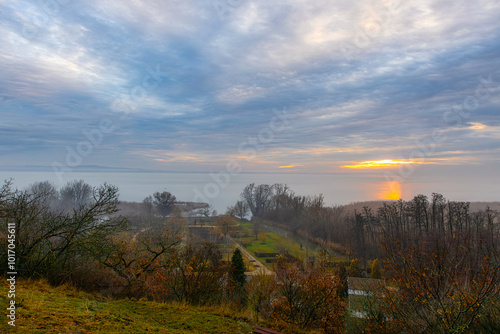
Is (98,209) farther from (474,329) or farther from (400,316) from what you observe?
(474,329)

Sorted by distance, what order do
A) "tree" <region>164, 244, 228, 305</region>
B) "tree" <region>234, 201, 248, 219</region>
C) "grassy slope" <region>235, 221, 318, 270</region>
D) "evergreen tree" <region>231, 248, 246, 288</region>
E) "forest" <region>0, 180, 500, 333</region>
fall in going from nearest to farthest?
"forest" <region>0, 180, 500, 333</region> → "tree" <region>164, 244, 228, 305</region> → "evergreen tree" <region>231, 248, 246, 288</region> → "grassy slope" <region>235, 221, 318, 270</region> → "tree" <region>234, 201, 248, 219</region>

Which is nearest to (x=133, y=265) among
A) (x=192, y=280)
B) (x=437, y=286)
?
(x=192, y=280)

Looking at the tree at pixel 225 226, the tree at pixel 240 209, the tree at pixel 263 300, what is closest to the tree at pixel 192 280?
the tree at pixel 263 300

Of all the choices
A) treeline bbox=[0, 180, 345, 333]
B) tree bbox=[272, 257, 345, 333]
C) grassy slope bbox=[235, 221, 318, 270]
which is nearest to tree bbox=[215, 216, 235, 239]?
grassy slope bbox=[235, 221, 318, 270]

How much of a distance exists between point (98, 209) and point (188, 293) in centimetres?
568

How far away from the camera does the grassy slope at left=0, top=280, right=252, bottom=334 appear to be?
19.2 ft

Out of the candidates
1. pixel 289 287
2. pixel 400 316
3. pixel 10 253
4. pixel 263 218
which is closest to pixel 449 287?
pixel 400 316

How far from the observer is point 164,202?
70.5 meters

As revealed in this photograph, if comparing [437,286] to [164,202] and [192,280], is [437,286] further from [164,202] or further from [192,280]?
[164,202]

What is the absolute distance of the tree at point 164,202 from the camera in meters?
69.7

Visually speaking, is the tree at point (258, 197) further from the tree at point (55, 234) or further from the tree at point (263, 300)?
the tree at point (55, 234)

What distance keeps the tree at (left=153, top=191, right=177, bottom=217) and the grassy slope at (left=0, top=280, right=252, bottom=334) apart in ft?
204

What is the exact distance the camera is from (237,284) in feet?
59.5

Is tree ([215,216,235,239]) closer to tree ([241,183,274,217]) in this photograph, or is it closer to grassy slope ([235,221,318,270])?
grassy slope ([235,221,318,270])
